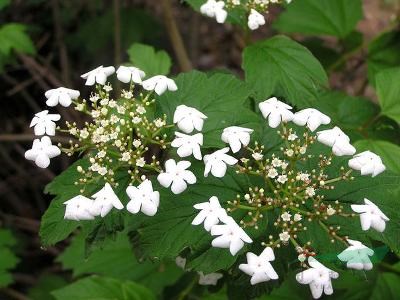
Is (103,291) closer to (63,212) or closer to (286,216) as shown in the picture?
(63,212)

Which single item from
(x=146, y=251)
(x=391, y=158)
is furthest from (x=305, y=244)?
(x=391, y=158)

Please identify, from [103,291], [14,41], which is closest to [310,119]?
[103,291]

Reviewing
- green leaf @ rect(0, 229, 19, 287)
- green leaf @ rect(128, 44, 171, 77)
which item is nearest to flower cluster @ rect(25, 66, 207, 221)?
green leaf @ rect(128, 44, 171, 77)

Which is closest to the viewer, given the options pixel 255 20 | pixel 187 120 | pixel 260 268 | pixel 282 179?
pixel 260 268

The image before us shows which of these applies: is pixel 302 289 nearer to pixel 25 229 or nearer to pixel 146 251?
pixel 146 251

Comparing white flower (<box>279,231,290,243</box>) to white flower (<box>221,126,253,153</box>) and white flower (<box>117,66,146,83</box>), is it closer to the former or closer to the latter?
white flower (<box>221,126,253,153</box>)

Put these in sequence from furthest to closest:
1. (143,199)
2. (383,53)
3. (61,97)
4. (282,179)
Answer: (383,53)
(61,97)
(282,179)
(143,199)

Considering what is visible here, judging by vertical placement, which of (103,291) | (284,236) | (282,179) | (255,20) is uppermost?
(255,20)
